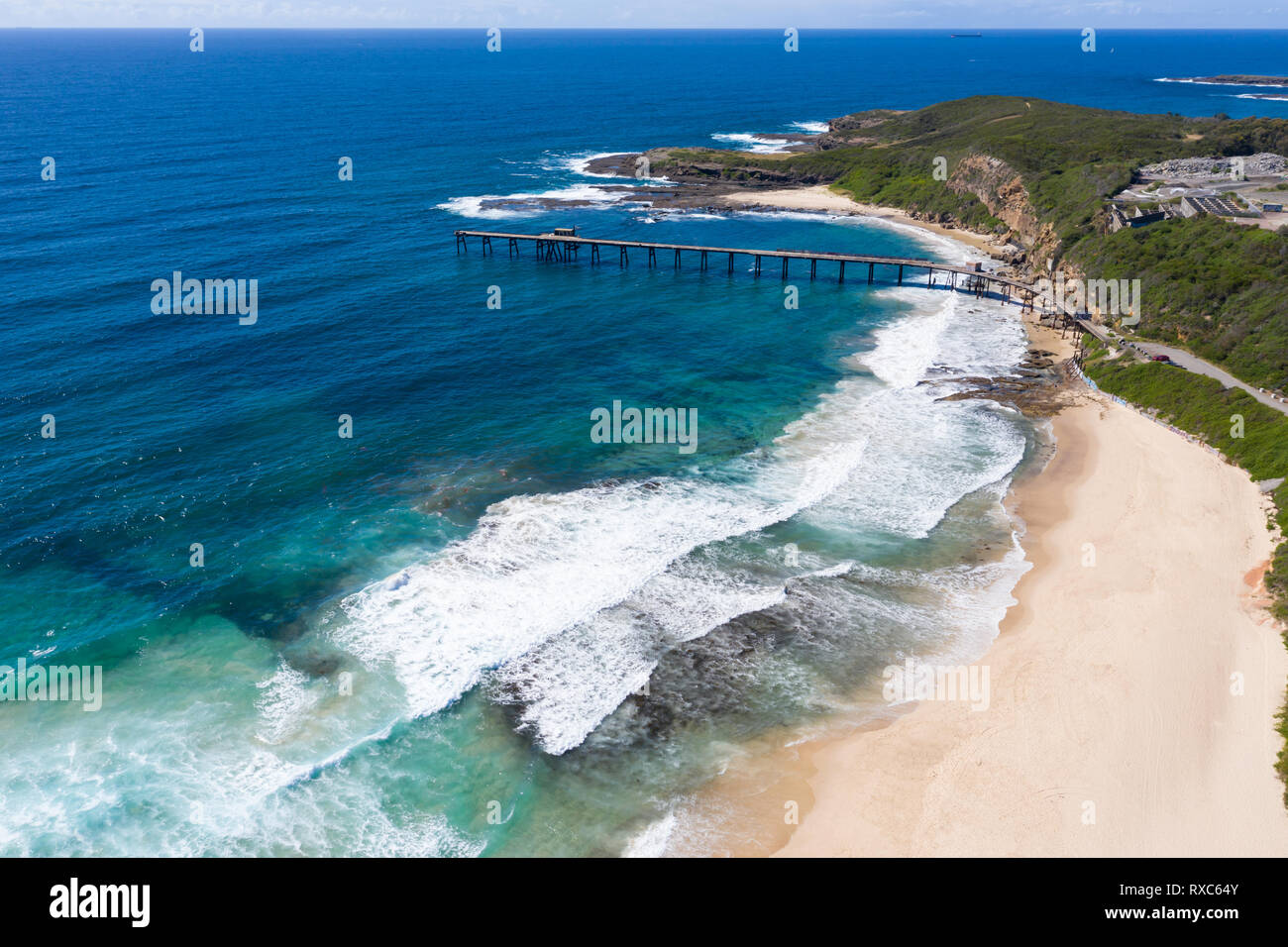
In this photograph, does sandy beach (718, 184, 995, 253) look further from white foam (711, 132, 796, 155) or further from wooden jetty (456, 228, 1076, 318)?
white foam (711, 132, 796, 155)

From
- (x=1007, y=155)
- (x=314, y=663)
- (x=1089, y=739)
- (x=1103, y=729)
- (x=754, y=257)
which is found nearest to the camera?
(x=1089, y=739)

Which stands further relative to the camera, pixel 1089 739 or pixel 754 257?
pixel 754 257

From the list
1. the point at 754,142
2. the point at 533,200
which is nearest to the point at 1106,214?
the point at 533,200

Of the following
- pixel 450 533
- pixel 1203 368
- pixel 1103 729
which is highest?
pixel 1203 368

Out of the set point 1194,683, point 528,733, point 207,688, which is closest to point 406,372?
point 207,688

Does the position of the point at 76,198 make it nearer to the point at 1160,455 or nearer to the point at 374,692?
the point at 374,692

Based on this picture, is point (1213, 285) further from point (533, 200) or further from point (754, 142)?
point (754, 142)

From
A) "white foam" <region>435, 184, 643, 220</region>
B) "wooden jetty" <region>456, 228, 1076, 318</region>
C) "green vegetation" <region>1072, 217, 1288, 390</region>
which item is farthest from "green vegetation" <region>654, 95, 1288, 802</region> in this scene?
"white foam" <region>435, 184, 643, 220</region>
